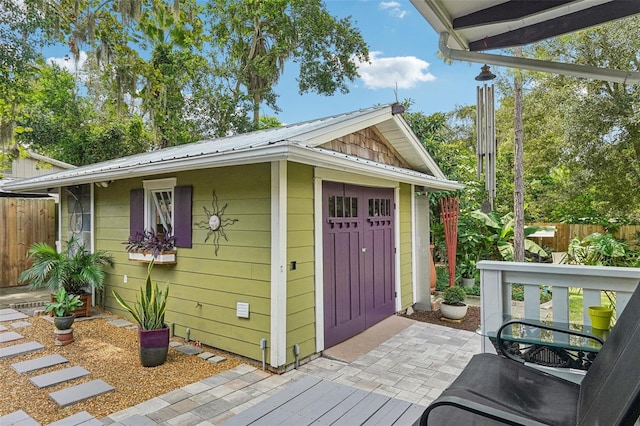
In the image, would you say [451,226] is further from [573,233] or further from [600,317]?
[573,233]

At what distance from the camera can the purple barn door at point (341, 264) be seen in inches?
178

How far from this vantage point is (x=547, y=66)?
7.45ft

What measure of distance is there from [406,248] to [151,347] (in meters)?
4.27

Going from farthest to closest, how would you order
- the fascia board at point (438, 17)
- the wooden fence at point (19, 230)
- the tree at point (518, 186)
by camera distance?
the tree at point (518, 186) → the wooden fence at point (19, 230) → the fascia board at point (438, 17)

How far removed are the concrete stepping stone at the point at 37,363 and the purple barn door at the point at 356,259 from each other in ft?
9.64

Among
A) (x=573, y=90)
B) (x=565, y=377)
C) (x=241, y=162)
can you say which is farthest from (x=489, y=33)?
(x=573, y=90)

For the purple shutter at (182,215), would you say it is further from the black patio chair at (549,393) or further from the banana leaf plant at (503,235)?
the banana leaf plant at (503,235)

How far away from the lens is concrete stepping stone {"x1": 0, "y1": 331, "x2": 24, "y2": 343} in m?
4.69

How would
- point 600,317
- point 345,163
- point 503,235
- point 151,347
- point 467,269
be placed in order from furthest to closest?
point 503,235 → point 467,269 → point 345,163 → point 151,347 → point 600,317

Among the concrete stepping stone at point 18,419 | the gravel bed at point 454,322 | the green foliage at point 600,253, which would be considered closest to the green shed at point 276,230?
the gravel bed at point 454,322

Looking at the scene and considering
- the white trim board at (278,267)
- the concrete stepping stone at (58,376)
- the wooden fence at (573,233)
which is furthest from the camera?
the wooden fence at (573,233)

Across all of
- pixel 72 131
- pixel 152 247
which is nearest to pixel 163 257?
pixel 152 247

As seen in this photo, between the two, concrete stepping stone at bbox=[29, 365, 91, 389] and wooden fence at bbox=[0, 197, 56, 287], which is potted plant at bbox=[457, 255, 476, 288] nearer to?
concrete stepping stone at bbox=[29, 365, 91, 389]

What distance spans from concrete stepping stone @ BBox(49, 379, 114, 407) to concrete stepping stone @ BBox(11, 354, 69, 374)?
80 centimetres
